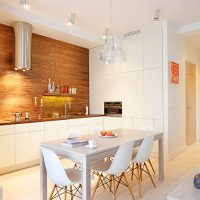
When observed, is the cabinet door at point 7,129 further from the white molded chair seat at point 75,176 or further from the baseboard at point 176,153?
the baseboard at point 176,153

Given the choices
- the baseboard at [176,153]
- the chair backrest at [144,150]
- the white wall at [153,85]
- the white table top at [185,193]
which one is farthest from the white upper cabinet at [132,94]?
the white table top at [185,193]

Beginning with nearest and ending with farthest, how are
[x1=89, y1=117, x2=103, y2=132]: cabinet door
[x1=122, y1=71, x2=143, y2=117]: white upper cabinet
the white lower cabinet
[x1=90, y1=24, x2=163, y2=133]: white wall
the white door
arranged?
[x1=90, y1=24, x2=163, y2=133]: white wall → [x1=122, y1=71, x2=143, y2=117]: white upper cabinet → [x1=89, y1=117, x2=103, y2=132]: cabinet door → the white lower cabinet → the white door

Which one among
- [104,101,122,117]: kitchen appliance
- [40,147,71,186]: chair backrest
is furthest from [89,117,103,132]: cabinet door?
[40,147,71,186]: chair backrest

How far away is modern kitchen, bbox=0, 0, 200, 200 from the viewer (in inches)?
112

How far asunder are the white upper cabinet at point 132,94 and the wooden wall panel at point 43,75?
136 centimetres

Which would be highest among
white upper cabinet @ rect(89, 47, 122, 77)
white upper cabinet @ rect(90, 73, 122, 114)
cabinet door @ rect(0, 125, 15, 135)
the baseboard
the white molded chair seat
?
white upper cabinet @ rect(89, 47, 122, 77)

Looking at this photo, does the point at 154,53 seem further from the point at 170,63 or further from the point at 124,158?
the point at 124,158

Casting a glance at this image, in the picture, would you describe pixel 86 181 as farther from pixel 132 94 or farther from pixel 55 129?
pixel 132 94

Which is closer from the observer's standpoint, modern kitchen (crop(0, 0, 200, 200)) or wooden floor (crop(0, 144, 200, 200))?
wooden floor (crop(0, 144, 200, 200))

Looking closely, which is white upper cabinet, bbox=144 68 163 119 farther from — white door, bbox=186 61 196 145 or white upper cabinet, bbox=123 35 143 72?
white door, bbox=186 61 196 145

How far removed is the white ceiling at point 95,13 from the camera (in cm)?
346

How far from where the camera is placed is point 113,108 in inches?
210

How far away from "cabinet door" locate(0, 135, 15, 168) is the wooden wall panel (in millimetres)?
676

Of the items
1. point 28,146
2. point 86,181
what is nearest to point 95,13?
point 28,146
